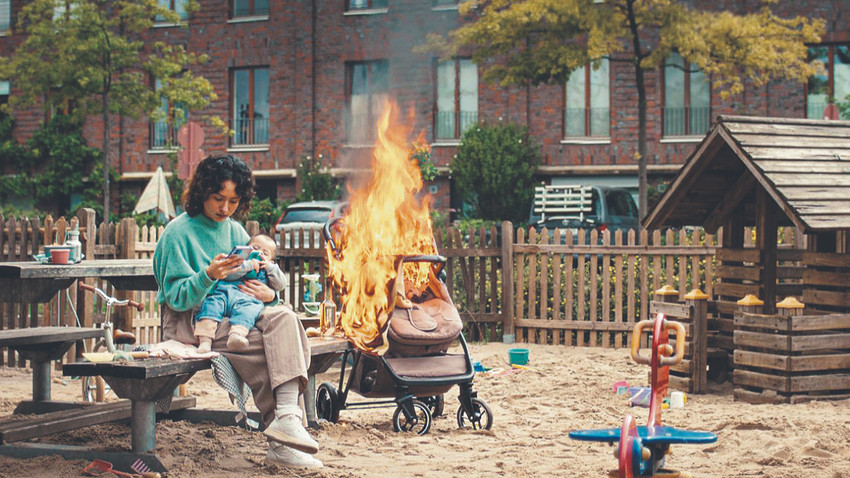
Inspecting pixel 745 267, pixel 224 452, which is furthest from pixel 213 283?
pixel 745 267

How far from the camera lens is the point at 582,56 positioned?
21219 mm

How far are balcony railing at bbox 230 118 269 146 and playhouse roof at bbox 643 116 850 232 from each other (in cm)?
2143

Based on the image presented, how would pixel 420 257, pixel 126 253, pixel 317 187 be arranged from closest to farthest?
pixel 420 257, pixel 126 253, pixel 317 187

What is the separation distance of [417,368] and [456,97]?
21.9 m

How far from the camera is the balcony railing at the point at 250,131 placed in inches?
1201

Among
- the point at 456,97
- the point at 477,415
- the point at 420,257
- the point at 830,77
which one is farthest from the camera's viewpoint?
the point at 456,97

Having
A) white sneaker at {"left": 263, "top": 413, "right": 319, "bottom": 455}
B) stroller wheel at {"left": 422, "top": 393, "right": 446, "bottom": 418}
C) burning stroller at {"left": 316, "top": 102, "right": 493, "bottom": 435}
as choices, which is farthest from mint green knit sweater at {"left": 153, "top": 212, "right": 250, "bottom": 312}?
stroller wheel at {"left": 422, "top": 393, "right": 446, "bottom": 418}

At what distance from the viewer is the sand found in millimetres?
6156

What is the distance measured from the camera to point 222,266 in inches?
238

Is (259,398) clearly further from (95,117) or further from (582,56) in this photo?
(95,117)

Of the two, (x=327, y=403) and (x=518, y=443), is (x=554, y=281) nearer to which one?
(x=327, y=403)

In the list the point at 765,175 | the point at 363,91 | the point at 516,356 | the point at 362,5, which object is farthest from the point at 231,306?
the point at 362,5

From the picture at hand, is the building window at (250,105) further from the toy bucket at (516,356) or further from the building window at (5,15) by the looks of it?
the toy bucket at (516,356)

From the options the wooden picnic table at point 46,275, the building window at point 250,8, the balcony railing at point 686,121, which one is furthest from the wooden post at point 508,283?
the building window at point 250,8
